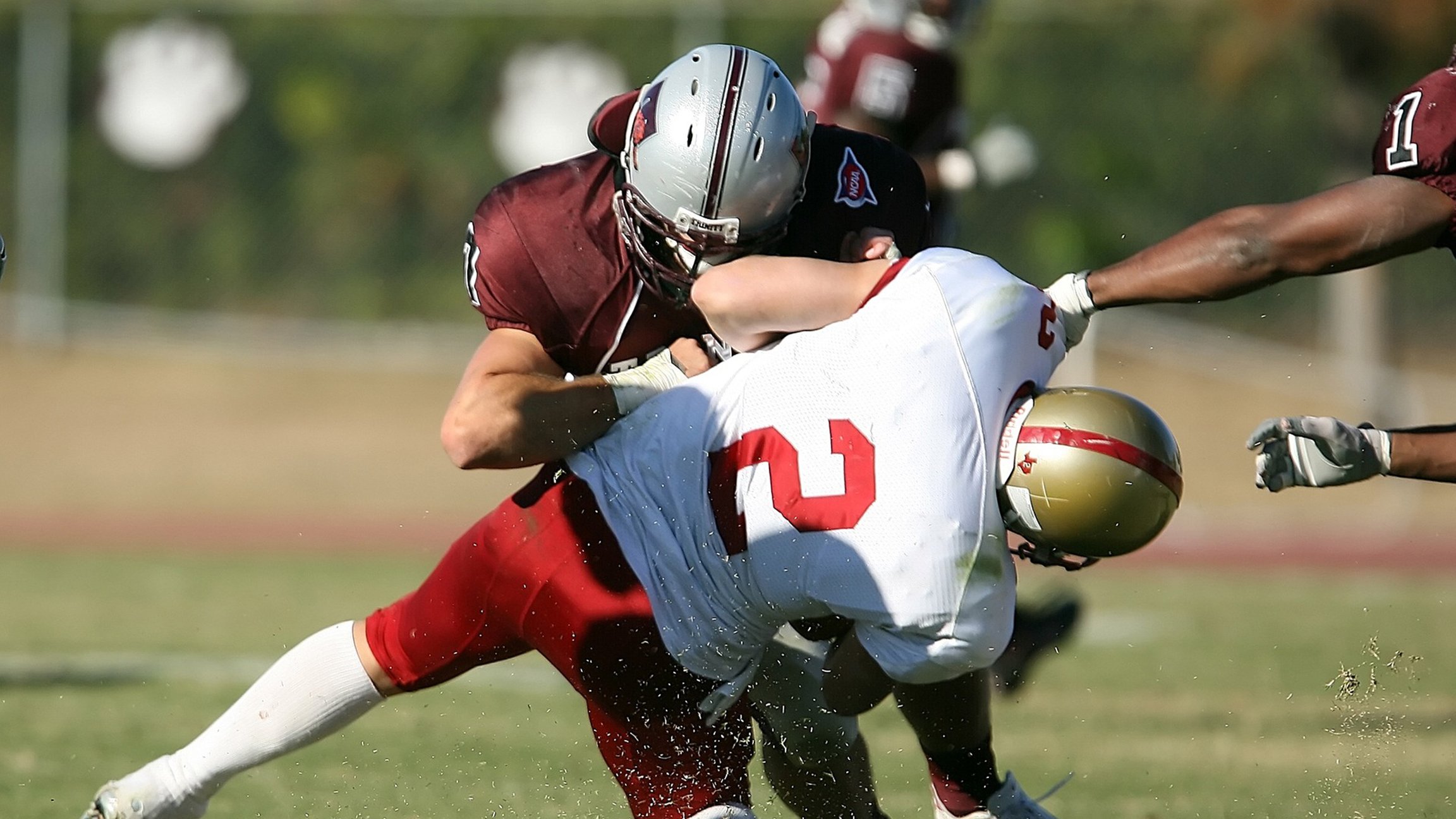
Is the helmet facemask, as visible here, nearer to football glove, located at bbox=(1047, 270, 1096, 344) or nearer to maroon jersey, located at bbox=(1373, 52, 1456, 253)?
football glove, located at bbox=(1047, 270, 1096, 344)

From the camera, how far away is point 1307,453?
12.3 feet

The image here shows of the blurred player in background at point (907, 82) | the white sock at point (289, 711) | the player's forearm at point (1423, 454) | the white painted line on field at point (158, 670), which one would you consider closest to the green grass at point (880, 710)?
the white painted line on field at point (158, 670)

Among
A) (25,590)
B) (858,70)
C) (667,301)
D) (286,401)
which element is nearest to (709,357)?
(667,301)

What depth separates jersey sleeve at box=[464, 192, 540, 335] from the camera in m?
3.70

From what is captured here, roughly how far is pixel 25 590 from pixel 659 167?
5.91 m

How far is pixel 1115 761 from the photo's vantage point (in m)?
5.05

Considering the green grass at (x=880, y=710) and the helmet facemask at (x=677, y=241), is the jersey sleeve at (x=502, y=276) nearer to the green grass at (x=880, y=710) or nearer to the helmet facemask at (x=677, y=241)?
the helmet facemask at (x=677, y=241)

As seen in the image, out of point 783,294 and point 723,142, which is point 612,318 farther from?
point 783,294

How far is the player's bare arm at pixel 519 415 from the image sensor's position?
3.40 m

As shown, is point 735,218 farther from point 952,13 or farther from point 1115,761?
point 952,13

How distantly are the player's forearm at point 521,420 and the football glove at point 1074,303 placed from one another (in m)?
0.93

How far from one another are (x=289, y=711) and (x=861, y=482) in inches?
55.9

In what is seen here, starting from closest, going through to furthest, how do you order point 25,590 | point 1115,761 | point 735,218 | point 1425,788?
point 735,218 → point 1425,788 → point 1115,761 → point 25,590

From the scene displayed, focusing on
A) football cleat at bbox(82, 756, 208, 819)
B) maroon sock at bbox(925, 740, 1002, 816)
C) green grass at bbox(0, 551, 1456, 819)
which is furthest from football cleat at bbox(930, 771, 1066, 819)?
football cleat at bbox(82, 756, 208, 819)
